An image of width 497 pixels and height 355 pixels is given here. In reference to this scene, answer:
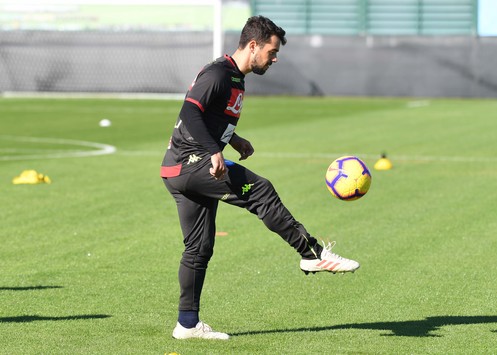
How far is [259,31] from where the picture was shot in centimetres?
755

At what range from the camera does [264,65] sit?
763cm

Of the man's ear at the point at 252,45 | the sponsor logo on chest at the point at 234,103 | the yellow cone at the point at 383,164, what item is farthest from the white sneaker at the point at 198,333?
the yellow cone at the point at 383,164

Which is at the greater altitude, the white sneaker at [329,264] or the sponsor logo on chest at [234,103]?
the sponsor logo on chest at [234,103]

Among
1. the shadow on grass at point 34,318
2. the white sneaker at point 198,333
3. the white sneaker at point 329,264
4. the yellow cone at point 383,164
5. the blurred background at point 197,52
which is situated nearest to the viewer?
the white sneaker at point 329,264

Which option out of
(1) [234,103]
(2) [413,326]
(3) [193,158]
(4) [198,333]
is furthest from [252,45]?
(2) [413,326]

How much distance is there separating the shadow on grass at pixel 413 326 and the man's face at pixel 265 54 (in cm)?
196

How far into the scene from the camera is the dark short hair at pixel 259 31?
7.56 meters

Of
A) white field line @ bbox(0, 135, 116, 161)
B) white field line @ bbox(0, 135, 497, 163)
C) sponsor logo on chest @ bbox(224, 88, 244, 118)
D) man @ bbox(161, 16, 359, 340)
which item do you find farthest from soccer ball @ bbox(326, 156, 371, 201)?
white field line @ bbox(0, 135, 116, 161)

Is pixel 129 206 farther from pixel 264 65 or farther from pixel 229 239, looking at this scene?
pixel 264 65

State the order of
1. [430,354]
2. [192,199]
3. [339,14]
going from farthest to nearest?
[339,14], [192,199], [430,354]

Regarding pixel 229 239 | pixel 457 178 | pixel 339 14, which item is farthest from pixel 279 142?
pixel 339 14

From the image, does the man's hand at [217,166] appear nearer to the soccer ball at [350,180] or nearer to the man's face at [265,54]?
the man's face at [265,54]

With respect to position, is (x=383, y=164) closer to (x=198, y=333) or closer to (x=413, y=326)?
(x=413, y=326)

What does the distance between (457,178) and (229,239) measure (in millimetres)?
6894
